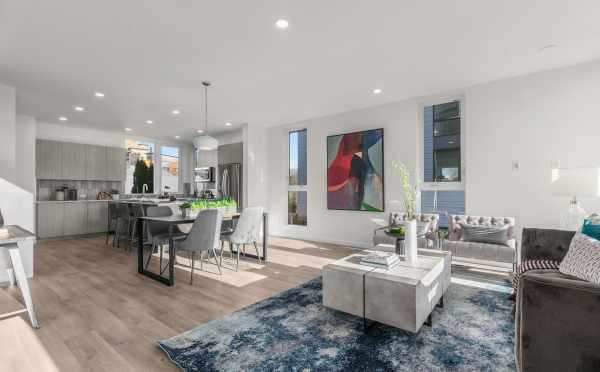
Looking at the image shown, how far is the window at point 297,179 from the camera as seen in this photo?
7.08 metres

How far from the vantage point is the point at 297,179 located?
23.6 ft

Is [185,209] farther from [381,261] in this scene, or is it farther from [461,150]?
[461,150]

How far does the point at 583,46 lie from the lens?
3357mm

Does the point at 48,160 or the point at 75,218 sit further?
the point at 75,218

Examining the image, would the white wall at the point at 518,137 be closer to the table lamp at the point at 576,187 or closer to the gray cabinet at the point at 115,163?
the table lamp at the point at 576,187

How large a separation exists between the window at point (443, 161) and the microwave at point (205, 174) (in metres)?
5.68

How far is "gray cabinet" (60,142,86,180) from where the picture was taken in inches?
271

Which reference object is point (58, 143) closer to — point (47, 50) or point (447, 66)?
point (47, 50)

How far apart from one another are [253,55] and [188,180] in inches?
265

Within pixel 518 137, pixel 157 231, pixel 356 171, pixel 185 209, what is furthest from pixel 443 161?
pixel 157 231

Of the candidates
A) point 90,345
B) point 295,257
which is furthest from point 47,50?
point 295,257

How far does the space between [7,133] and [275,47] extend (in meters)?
4.31

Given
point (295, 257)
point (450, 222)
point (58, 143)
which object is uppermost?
point (58, 143)

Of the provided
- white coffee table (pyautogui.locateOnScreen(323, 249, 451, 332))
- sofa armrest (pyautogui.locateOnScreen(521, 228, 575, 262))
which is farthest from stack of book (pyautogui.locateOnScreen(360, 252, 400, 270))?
sofa armrest (pyautogui.locateOnScreen(521, 228, 575, 262))
